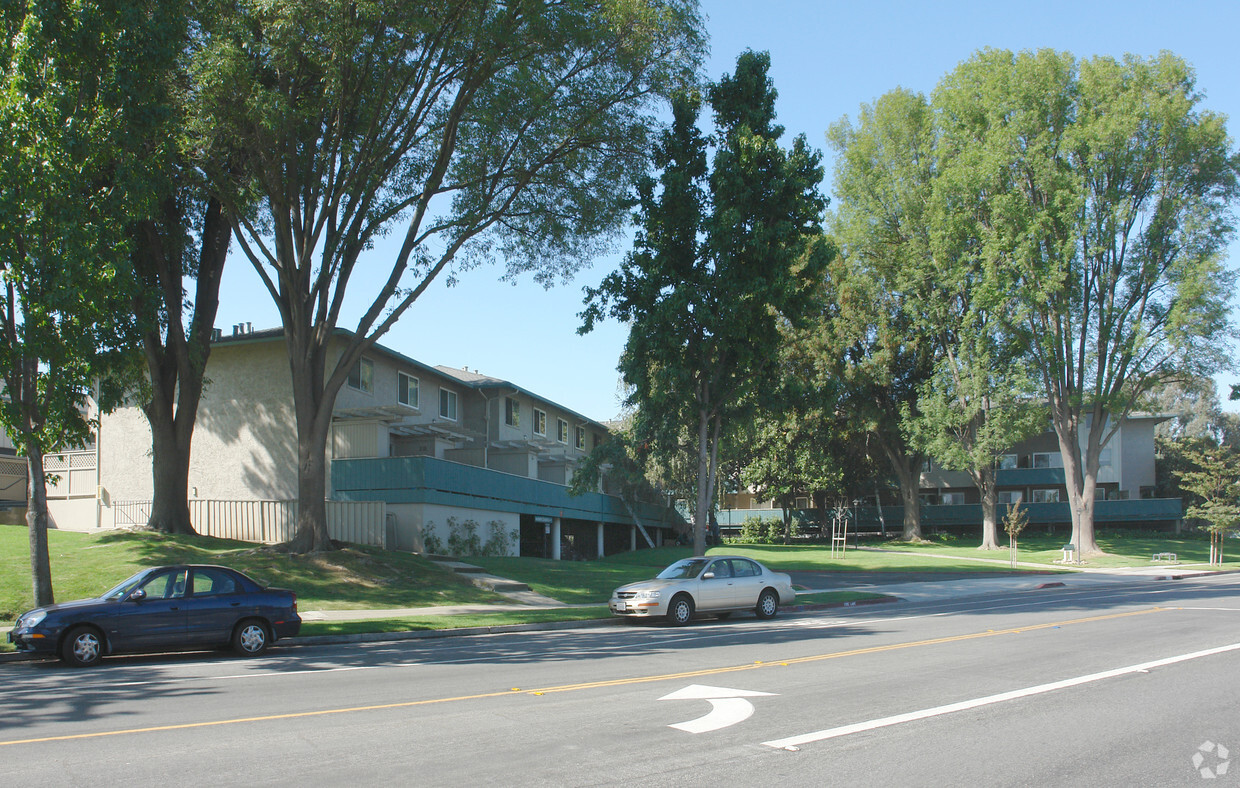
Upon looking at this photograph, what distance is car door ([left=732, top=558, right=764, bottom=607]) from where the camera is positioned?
1912 cm

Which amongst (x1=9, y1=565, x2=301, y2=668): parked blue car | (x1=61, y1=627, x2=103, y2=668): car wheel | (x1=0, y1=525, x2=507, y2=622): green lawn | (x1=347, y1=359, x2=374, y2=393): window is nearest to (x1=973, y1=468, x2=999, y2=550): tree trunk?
(x1=347, y1=359, x2=374, y2=393): window

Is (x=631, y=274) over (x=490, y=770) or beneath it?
over

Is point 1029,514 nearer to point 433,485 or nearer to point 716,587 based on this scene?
point 433,485

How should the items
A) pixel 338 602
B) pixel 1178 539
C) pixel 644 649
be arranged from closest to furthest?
pixel 644 649 < pixel 338 602 < pixel 1178 539

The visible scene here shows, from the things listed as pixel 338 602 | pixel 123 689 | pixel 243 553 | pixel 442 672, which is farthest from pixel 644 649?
pixel 243 553

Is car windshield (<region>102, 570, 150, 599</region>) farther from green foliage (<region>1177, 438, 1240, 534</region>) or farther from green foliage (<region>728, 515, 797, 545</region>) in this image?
green foliage (<region>728, 515, 797, 545</region>)

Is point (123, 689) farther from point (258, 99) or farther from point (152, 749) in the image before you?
point (258, 99)

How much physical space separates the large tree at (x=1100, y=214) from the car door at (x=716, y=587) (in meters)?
29.6

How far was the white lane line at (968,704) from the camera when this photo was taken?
7.29 m

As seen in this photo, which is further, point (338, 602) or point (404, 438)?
point (404, 438)

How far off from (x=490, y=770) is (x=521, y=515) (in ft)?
104

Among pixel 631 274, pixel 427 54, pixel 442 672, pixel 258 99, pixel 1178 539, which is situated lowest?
pixel 1178 539

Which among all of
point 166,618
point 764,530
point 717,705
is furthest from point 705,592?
point 764,530

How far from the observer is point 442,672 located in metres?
11.5
